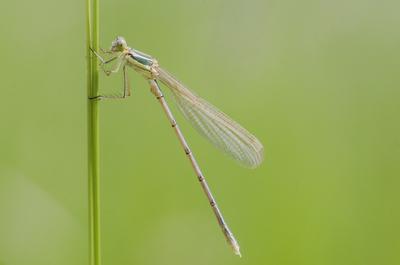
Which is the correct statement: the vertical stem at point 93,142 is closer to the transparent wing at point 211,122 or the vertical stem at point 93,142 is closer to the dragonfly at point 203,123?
the dragonfly at point 203,123

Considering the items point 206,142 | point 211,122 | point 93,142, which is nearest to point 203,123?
point 211,122

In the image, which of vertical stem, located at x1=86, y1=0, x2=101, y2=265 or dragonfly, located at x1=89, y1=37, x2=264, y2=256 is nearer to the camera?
vertical stem, located at x1=86, y1=0, x2=101, y2=265

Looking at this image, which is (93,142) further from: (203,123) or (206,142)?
(206,142)

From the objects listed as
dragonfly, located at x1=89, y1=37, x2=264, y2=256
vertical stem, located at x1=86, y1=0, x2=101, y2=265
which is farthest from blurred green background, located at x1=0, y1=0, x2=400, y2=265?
vertical stem, located at x1=86, y1=0, x2=101, y2=265

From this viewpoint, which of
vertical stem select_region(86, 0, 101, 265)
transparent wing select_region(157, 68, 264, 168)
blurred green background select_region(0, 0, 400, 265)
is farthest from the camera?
transparent wing select_region(157, 68, 264, 168)

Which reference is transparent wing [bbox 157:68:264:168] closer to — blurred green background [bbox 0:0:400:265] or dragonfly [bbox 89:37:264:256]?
dragonfly [bbox 89:37:264:256]

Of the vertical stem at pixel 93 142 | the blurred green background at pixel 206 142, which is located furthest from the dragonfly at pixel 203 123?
the vertical stem at pixel 93 142

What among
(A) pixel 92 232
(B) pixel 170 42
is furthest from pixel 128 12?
(A) pixel 92 232
